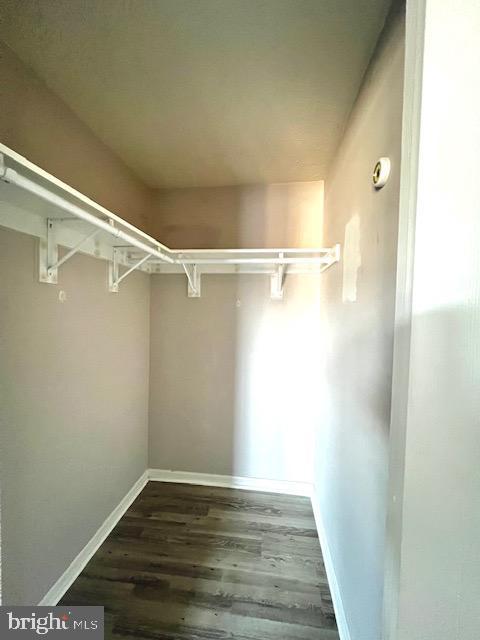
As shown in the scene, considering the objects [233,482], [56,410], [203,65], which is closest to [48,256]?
[56,410]

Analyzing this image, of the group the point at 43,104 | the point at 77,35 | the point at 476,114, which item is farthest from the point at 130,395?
the point at 476,114

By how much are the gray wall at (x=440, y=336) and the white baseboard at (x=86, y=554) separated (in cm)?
161

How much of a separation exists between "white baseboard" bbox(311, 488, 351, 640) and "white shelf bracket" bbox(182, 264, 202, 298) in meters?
1.75

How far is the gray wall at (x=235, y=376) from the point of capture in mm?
2146

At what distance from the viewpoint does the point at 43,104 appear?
1.20m

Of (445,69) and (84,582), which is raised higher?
(445,69)

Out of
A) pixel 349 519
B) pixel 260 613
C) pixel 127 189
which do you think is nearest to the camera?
pixel 349 519

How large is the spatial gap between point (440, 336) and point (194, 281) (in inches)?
73.6

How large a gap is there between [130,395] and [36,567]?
96 centimetres

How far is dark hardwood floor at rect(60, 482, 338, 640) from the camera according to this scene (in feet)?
4.11

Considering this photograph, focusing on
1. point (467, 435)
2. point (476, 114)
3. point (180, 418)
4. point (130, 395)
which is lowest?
point (180, 418)

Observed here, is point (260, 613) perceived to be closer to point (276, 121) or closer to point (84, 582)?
point (84, 582)

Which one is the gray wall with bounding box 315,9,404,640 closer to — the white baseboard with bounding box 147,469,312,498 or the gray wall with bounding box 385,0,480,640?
the gray wall with bounding box 385,0,480,640

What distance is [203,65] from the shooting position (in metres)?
1.09
